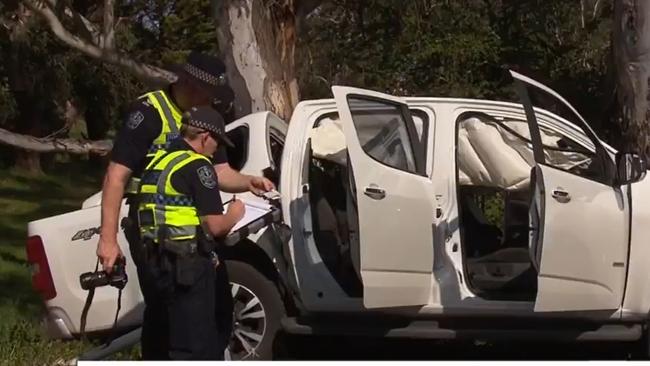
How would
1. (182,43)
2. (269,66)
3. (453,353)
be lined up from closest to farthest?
(453,353), (269,66), (182,43)

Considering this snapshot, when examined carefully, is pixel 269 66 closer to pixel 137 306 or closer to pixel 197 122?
pixel 137 306

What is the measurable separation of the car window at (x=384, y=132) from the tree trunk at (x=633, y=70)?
2551mm

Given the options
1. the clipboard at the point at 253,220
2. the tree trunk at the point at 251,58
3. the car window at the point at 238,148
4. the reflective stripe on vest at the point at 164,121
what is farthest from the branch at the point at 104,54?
the reflective stripe on vest at the point at 164,121

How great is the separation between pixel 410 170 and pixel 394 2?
7.90 meters

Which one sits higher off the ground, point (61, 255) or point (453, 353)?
point (61, 255)

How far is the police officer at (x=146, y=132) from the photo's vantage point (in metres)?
5.10

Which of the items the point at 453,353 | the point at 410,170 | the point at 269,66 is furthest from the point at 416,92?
the point at 410,170

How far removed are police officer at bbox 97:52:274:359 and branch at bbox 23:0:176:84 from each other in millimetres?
5085

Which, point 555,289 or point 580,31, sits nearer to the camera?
point 555,289

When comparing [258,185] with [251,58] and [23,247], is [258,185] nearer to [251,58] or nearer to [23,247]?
[251,58]

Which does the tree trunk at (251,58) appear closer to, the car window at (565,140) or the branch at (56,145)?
the branch at (56,145)

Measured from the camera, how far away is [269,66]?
384 inches

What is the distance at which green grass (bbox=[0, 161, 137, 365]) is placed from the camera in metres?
7.41

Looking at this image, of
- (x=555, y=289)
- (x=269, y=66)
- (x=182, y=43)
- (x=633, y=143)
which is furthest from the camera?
(x=182, y=43)
